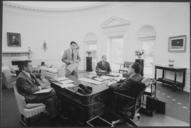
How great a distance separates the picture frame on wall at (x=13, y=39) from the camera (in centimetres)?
618

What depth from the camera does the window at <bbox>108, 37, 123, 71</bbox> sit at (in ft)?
20.9

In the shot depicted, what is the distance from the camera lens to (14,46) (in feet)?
20.9

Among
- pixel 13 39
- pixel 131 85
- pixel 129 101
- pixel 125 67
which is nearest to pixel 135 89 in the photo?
pixel 131 85

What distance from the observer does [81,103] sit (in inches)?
72.4

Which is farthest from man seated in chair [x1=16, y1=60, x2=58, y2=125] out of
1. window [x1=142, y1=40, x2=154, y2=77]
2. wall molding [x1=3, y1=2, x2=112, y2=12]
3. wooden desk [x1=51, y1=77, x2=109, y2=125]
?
wall molding [x1=3, y1=2, x2=112, y2=12]

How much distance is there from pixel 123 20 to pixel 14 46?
5507mm

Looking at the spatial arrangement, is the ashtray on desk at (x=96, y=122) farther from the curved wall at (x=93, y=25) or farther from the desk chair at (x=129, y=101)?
the curved wall at (x=93, y=25)

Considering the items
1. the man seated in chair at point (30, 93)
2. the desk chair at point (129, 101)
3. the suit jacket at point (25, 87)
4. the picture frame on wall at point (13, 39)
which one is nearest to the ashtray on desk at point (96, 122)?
the desk chair at point (129, 101)

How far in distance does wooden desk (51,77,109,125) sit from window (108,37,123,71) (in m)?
4.45

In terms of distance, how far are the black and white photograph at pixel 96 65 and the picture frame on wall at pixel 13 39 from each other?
3 cm

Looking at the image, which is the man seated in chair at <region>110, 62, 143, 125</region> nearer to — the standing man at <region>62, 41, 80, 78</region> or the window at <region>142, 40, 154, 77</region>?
the standing man at <region>62, 41, 80, 78</region>

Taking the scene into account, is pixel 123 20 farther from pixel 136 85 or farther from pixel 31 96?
pixel 31 96

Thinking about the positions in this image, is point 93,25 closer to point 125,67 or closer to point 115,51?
point 115,51

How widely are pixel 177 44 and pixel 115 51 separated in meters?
2.90
